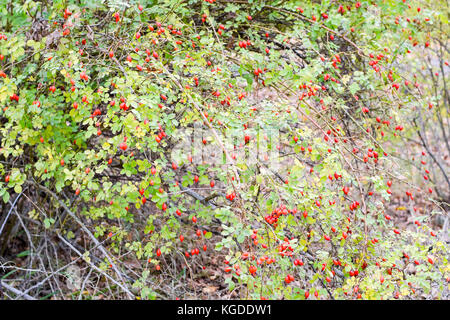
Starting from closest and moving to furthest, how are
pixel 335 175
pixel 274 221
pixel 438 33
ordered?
pixel 274 221 < pixel 335 175 < pixel 438 33

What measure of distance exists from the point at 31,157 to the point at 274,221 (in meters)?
2.15

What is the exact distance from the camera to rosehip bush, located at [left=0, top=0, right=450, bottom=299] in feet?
7.10

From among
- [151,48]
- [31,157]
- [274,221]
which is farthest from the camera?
[31,157]

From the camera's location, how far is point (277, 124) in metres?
2.30

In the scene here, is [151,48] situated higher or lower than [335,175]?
higher

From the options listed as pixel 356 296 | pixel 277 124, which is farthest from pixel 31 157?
pixel 356 296

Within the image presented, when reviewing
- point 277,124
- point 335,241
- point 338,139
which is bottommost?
point 335,241

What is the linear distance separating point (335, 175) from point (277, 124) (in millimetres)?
417

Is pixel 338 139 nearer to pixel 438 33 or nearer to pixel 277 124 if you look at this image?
pixel 277 124

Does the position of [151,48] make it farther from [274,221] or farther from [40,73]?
[274,221]

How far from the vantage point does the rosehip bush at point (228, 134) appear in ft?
7.10

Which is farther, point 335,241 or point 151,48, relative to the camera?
point 151,48

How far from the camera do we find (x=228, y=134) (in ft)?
7.25
